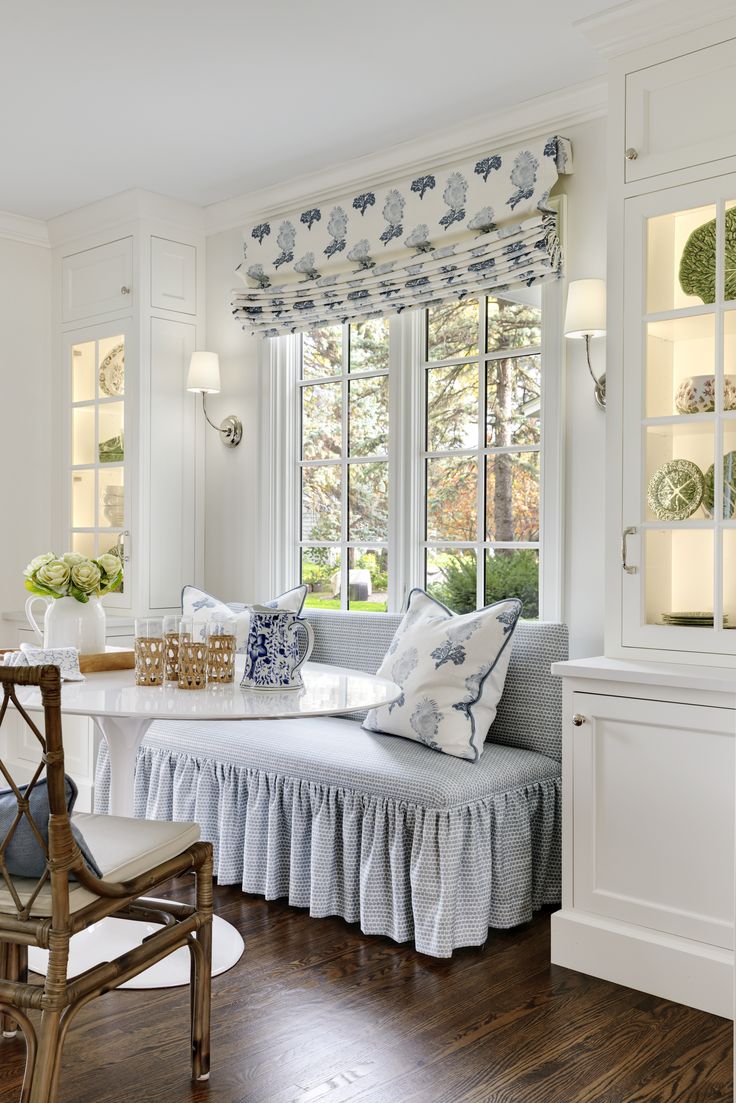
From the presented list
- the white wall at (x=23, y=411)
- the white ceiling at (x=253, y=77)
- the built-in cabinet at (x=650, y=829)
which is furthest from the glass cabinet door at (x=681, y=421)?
the white wall at (x=23, y=411)

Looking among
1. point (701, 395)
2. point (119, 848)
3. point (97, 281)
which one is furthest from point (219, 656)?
point (97, 281)

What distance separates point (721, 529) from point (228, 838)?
180 cm

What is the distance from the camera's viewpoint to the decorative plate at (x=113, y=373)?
4449 millimetres

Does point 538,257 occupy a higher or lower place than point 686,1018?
higher

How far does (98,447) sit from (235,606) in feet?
3.73

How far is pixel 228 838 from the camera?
3.20 metres

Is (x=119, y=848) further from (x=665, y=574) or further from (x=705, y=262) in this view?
(x=705, y=262)

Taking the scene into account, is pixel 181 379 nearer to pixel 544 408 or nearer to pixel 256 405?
pixel 256 405

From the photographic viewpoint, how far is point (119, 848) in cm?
190

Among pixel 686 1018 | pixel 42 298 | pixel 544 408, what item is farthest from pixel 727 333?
pixel 42 298

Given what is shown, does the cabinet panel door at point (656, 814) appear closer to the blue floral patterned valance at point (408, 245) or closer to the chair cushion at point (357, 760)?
the chair cushion at point (357, 760)

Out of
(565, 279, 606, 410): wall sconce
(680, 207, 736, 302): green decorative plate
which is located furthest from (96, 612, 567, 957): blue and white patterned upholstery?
(680, 207, 736, 302): green decorative plate

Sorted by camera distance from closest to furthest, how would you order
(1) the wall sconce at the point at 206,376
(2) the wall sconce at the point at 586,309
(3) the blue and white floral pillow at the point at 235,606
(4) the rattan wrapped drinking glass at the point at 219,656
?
(4) the rattan wrapped drinking glass at the point at 219,656, (2) the wall sconce at the point at 586,309, (3) the blue and white floral pillow at the point at 235,606, (1) the wall sconce at the point at 206,376

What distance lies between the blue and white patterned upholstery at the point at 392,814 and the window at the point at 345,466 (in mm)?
789
